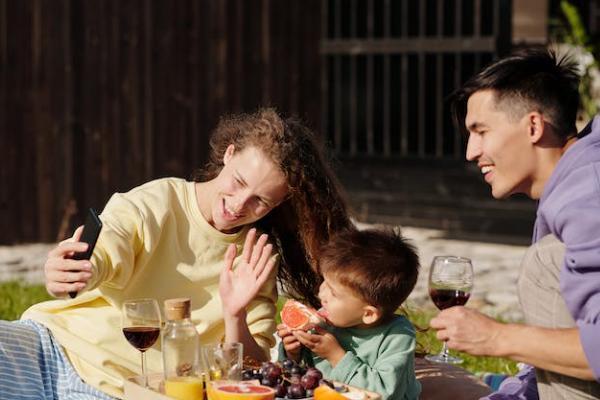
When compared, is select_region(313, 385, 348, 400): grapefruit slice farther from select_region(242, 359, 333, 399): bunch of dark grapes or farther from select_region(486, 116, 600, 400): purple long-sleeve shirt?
select_region(486, 116, 600, 400): purple long-sleeve shirt

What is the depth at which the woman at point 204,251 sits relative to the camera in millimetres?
4062

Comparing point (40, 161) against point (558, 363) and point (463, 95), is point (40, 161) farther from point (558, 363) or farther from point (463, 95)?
point (558, 363)

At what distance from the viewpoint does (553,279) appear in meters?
3.35

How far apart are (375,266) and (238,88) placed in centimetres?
653

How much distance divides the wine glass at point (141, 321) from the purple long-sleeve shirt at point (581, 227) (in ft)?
4.03

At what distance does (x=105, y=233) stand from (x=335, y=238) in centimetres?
78

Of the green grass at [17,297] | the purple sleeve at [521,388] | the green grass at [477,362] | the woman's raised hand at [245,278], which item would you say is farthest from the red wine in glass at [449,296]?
the green grass at [17,297]

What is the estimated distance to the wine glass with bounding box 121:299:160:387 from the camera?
12.3 ft

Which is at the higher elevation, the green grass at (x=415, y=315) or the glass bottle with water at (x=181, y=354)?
the glass bottle with water at (x=181, y=354)

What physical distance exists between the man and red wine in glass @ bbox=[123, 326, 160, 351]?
0.91 meters

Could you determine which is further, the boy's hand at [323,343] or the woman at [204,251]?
the woman at [204,251]

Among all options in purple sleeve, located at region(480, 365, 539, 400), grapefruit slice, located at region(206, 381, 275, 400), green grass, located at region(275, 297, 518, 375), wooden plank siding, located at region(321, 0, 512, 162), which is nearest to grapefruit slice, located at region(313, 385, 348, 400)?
grapefruit slice, located at region(206, 381, 275, 400)

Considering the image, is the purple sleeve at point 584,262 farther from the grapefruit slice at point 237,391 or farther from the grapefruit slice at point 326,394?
the grapefruit slice at point 237,391

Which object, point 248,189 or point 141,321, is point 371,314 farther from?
point 141,321
